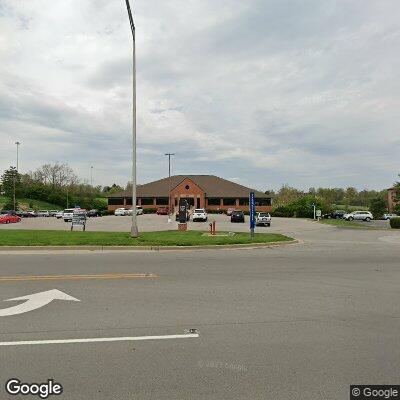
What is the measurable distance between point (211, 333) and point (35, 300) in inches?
141

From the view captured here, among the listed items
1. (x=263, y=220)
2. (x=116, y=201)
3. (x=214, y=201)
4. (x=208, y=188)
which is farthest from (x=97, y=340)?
(x=208, y=188)

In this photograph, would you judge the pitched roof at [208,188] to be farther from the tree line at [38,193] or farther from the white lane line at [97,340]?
the white lane line at [97,340]

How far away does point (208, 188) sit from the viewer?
277 ft

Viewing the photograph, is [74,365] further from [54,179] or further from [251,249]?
[54,179]

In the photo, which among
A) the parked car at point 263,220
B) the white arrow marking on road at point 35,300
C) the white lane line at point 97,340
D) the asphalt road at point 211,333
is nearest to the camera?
the asphalt road at point 211,333

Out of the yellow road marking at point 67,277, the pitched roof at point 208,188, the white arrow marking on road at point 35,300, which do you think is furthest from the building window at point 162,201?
the white arrow marking on road at point 35,300

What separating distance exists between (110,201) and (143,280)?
2964 inches

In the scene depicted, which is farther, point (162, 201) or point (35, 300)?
point (162, 201)

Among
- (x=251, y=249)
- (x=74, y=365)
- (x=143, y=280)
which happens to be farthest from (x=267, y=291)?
(x=251, y=249)

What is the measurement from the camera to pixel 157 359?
430cm

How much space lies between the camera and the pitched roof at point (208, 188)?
81.3m

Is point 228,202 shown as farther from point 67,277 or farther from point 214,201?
point 67,277

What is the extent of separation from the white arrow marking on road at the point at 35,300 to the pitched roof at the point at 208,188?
73214 mm

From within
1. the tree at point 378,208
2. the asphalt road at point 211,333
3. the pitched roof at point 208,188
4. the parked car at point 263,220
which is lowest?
the asphalt road at point 211,333
